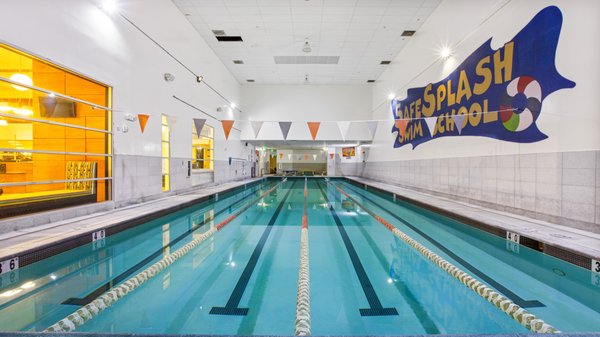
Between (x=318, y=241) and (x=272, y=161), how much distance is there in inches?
953

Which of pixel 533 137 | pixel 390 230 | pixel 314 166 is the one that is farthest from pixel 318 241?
pixel 314 166

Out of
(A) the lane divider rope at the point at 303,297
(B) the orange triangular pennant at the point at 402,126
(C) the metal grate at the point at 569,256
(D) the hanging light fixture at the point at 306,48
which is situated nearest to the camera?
(A) the lane divider rope at the point at 303,297

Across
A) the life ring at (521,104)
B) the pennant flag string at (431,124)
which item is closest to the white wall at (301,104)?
the pennant flag string at (431,124)

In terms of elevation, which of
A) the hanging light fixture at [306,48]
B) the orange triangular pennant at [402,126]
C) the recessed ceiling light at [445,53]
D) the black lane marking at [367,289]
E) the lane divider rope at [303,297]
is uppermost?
the hanging light fixture at [306,48]

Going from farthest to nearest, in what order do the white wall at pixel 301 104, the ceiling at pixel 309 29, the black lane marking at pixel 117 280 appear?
the white wall at pixel 301 104, the ceiling at pixel 309 29, the black lane marking at pixel 117 280

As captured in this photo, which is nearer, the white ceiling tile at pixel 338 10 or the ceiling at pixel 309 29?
the ceiling at pixel 309 29

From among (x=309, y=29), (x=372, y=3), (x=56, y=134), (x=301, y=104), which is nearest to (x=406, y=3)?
(x=372, y=3)

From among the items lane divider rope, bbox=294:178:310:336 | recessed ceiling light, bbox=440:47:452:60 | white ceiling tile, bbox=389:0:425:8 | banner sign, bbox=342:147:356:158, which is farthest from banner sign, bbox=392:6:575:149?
banner sign, bbox=342:147:356:158

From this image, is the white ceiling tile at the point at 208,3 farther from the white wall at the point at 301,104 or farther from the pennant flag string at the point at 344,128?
the pennant flag string at the point at 344,128

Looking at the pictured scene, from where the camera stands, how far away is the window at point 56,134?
4.89 m

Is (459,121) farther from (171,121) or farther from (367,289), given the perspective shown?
(171,121)

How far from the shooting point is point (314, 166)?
26.2 m

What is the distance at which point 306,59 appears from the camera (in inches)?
452

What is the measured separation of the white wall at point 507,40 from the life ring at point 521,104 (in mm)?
179
